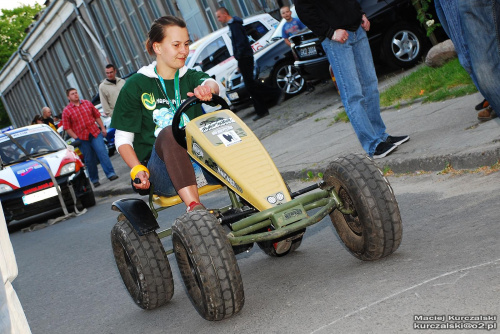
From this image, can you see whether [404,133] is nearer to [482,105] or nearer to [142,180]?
[482,105]

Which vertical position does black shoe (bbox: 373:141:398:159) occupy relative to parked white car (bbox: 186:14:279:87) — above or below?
below

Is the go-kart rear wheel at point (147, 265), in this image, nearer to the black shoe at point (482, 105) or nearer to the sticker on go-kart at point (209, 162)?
the sticker on go-kart at point (209, 162)

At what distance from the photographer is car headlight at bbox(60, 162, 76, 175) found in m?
13.1

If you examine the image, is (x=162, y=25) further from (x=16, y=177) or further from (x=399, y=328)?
(x=16, y=177)

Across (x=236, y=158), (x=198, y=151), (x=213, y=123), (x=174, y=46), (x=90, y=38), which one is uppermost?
(x=90, y=38)

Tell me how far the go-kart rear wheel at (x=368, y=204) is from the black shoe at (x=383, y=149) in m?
2.84

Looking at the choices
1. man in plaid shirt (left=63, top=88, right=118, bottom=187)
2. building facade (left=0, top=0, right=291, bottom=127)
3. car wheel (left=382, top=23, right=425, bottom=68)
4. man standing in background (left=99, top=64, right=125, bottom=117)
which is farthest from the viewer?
building facade (left=0, top=0, right=291, bottom=127)

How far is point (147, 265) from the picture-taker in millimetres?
4578

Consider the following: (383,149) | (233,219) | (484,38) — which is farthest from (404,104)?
(233,219)

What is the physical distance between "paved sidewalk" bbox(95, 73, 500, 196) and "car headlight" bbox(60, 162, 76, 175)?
117 centimetres

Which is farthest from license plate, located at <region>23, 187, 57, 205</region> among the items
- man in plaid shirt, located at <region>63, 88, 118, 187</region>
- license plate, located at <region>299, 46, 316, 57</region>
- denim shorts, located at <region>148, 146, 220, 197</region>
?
denim shorts, located at <region>148, 146, 220, 197</region>

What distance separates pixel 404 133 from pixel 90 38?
1344 inches

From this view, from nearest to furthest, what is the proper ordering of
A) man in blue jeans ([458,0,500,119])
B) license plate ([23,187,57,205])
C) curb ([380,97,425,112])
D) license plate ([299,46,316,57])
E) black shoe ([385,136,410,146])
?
man in blue jeans ([458,0,500,119]) → black shoe ([385,136,410,146]) → curb ([380,97,425,112]) → license plate ([23,187,57,205]) → license plate ([299,46,316,57])

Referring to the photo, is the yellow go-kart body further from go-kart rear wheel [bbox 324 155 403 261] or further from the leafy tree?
Result: the leafy tree
